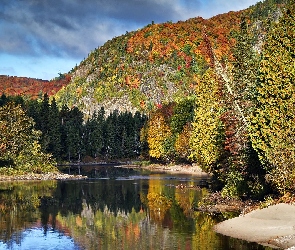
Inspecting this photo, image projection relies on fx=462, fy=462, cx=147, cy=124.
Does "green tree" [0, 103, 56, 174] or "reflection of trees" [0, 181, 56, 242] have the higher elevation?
"green tree" [0, 103, 56, 174]

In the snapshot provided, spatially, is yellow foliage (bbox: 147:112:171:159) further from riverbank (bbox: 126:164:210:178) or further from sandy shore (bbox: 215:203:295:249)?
sandy shore (bbox: 215:203:295:249)

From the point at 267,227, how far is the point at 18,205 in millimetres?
27070

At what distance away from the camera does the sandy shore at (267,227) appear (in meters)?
28.1

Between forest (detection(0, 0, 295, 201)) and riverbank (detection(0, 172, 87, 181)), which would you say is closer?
forest (detection(0, 0, 295, 201))

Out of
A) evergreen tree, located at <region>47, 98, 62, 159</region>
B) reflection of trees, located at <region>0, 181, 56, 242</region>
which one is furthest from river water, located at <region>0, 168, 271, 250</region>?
evergreen tree, located at <region>47, 98, 62, 159</region>

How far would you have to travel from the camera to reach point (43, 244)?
3002 centimetres

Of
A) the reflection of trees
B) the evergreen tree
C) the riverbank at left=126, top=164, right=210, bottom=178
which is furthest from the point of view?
the evergreen tree

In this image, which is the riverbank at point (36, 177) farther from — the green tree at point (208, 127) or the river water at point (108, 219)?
the green tree at point (208, 127)

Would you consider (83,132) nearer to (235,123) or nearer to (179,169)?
(179,169)

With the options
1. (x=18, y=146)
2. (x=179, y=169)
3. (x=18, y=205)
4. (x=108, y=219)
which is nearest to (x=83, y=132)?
(x=179, y=169)

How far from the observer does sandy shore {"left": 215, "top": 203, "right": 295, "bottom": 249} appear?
2812cm

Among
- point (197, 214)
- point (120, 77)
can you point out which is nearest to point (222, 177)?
point (197, 214)

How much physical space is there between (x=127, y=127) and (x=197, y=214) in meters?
110

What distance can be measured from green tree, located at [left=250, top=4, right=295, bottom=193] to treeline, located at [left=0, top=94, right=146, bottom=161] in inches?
3592
